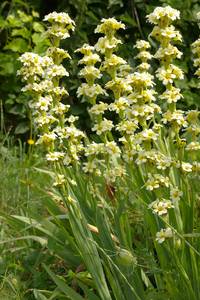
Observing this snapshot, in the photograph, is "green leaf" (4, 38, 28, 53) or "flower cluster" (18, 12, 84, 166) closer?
"flower cluster" (18, 12, 84, 166)

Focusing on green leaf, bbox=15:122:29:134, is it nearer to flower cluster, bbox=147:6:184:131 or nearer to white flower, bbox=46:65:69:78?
white flower, bbox=46:65:69:78

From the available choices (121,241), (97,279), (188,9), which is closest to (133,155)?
(121,241)

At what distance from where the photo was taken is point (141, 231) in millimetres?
3242

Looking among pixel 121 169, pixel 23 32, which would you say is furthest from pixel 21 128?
pixel 121 169

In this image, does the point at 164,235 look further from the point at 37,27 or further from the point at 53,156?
the point at 37,27

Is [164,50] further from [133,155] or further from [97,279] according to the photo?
[97,279]

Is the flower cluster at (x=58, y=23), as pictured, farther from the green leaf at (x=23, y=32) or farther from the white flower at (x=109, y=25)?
the green leaf at (x=23, y=32)

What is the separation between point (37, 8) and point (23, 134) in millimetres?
1088

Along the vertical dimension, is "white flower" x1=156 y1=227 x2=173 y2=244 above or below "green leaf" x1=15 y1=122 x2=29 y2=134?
above

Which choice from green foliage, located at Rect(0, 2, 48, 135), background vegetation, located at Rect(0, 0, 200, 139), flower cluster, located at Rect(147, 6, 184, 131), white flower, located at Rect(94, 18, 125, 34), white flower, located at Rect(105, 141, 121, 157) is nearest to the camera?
flower cluster, located at Rect(147, 6, 184, 131)

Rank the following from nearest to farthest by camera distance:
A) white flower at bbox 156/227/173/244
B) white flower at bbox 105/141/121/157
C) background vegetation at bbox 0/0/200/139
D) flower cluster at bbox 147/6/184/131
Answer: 1. white flower at bbox 156/227/173/244
2. flower cluster at bbox 147/6/184/131
3. white flower at bbox 105/141/121/157
4. background vegetation at bbox 0/0/200/139

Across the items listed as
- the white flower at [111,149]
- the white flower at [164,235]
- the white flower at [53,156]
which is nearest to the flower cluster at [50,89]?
the white flower at [53,156]

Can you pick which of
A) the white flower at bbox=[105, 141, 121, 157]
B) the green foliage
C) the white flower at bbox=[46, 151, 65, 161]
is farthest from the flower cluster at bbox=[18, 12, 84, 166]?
the green foliage

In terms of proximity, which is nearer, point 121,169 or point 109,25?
point 109,25
